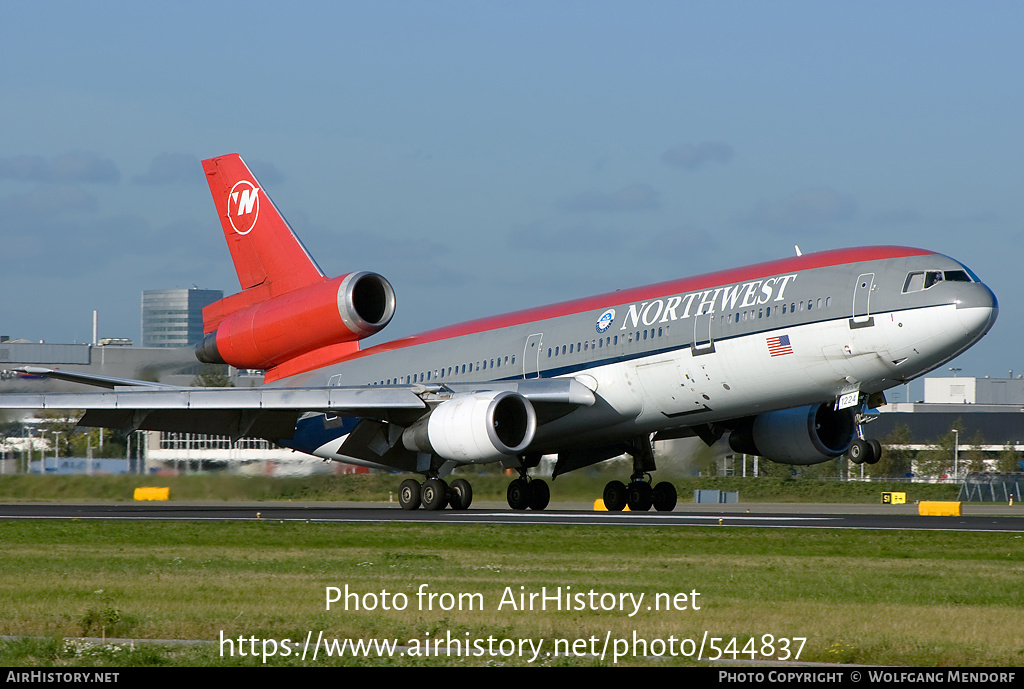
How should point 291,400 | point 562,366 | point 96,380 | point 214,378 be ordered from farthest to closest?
point 214,378, point 96,380, point 562,366, point 291,400

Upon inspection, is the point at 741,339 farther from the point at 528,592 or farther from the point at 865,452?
the point at 528,592

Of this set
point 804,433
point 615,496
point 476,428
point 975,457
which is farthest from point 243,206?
point 975,457

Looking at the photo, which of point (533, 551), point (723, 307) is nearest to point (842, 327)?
point (723, 307)

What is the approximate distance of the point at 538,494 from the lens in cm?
3297

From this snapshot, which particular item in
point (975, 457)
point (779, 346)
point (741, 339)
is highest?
point (741, 339)

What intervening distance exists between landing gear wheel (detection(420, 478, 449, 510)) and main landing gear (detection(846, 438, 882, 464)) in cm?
967

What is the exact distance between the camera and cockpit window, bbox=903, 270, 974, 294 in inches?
982

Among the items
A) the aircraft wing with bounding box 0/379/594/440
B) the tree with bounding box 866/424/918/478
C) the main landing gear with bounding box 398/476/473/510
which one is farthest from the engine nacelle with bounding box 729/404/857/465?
the tree with bounding box 866/424/918/478

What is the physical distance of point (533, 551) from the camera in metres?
18.2

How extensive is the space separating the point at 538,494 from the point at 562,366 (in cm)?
445

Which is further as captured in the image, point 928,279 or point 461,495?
point 461,495

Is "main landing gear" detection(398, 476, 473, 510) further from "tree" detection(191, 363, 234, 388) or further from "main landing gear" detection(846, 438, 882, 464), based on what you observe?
"tree" detection(191, 363, 234, 388)

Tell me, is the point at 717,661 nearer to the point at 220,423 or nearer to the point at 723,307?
the point at 723,307

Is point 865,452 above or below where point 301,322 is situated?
below
